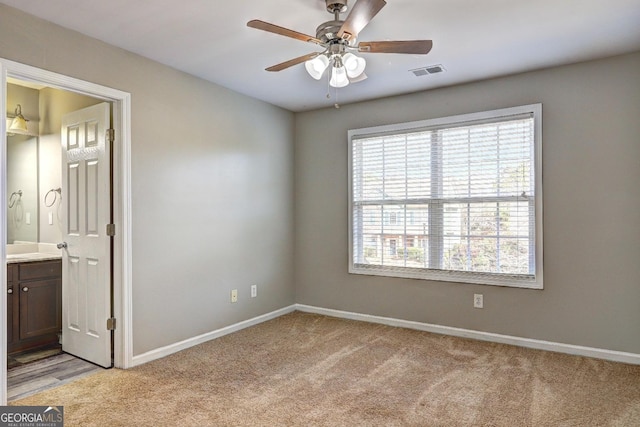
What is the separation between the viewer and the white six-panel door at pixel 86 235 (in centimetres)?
316

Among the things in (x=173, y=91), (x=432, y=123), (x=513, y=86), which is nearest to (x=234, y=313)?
(x=173, y=91)

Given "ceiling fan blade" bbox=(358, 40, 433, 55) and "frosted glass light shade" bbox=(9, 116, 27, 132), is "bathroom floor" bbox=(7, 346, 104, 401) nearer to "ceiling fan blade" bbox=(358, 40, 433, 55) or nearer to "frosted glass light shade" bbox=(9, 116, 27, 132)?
"frosted glass light shade" bbox=(9, 116, 27, 132)

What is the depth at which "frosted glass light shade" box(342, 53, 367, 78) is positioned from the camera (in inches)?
102

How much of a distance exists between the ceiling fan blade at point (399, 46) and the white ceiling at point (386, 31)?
356mm

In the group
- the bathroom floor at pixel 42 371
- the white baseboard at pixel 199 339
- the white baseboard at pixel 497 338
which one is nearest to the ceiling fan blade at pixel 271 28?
the white baseboard at pixel 199 339

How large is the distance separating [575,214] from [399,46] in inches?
89.6

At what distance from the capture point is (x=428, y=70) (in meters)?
3.52

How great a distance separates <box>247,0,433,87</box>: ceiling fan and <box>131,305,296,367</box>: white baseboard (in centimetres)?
247

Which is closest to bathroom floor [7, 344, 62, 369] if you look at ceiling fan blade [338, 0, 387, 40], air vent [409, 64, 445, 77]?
ceiling fan blade [338, 0, 387, 40]

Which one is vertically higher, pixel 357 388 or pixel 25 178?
pixel 25 178

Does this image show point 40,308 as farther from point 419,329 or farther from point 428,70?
point 428,70

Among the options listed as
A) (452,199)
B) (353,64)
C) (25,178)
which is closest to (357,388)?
(452,199)

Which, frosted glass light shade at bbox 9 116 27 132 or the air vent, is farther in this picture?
frosted glass light shade at bbox 9 116 27 132

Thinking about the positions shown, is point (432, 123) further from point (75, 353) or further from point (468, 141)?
point (75, 353)
